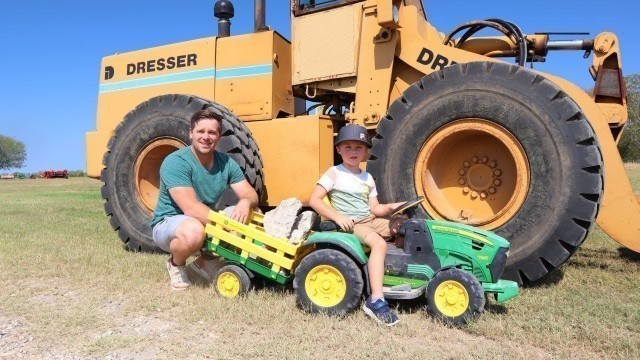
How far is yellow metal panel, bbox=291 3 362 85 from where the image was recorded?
17.0 ft

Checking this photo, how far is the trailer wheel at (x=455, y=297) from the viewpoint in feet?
10.1

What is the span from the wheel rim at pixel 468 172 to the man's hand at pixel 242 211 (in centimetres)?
142

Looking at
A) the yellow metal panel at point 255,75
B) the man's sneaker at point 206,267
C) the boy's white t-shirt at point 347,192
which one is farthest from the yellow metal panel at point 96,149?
the boy's white t-shirt at point 347,192

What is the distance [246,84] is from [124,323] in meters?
3.12

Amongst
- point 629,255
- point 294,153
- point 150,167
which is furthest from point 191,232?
point 629,255

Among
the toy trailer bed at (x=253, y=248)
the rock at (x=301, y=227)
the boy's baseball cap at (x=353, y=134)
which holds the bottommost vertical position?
the toy trailer bed at (x=253, y=248)

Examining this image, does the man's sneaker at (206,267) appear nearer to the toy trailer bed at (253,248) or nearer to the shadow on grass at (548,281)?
the toy trailer bed at (253,248)

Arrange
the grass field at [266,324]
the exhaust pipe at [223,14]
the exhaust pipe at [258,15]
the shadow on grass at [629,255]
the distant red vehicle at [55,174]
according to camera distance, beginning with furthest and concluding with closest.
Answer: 1. the distant red vehicle at [55,174]
2. the exhaust pipe at [223,14]
3. the exhaust pipe at [258,15]
4. the shadow on grass at [629,255]
5. the grass field at [266,324]

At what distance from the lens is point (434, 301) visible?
10.5 feet

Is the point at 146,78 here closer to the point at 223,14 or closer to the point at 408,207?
the point at 223,14

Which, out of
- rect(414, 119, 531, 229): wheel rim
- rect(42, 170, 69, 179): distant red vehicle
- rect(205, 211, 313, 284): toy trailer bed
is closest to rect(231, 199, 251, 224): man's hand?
rect(205, 211, 313, 284): toy trailer bed

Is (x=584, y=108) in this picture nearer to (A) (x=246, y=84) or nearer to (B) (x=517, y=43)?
(B) (x=517, y=43)

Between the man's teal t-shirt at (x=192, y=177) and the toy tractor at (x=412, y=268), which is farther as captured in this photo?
the man's teal t-shirt at (x=192, y=177)

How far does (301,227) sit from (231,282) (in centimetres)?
63
